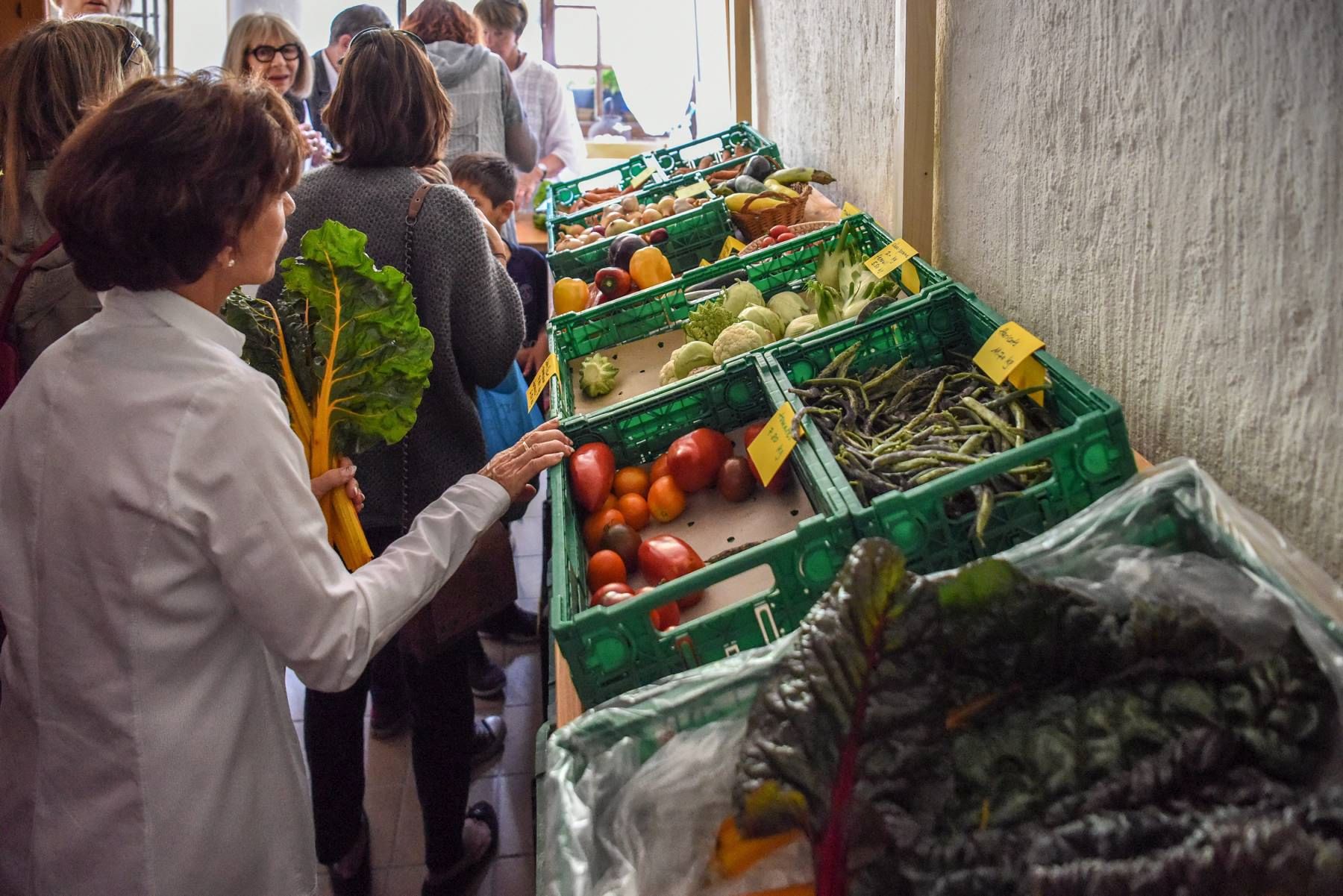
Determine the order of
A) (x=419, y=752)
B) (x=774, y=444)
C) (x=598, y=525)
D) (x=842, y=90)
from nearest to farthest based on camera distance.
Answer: (x=774, y=444), (x=598, y=525), (x=419, y=752), (x=842, y=90)

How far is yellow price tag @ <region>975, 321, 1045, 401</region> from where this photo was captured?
179 cm

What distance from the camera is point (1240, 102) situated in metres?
1.35

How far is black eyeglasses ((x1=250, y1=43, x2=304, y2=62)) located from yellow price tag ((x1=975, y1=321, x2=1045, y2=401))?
3.54 m

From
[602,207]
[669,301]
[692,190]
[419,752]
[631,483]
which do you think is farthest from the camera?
[602,207]

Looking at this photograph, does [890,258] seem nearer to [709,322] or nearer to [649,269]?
[709,322]

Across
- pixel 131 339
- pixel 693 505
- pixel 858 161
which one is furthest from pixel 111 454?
pixel 858 161

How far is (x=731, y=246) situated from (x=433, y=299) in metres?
1.12

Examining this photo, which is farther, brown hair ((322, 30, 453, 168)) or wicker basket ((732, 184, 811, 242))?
wicker basket ((732, 184, 811, 242))

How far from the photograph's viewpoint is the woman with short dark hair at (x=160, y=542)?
4.68 ft

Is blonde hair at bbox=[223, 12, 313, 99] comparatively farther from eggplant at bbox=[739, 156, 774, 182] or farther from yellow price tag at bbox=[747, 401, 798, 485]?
yellow price tag at bbox=[747, 401, 798, 485]

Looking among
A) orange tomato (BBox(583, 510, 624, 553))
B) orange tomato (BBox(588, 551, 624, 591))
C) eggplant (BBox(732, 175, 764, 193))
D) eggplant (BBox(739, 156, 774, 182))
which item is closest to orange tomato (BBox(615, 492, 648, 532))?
orange tomato (BBox(583, 510, 624, 553))

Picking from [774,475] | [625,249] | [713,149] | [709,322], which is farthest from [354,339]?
[713,149]

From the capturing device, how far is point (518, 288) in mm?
3367

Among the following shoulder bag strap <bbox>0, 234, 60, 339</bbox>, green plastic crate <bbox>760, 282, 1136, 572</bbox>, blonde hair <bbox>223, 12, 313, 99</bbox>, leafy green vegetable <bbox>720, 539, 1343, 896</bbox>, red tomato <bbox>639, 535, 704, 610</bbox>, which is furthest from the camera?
blonde hair <bbox>223, 12, 313, 99</bbox>
